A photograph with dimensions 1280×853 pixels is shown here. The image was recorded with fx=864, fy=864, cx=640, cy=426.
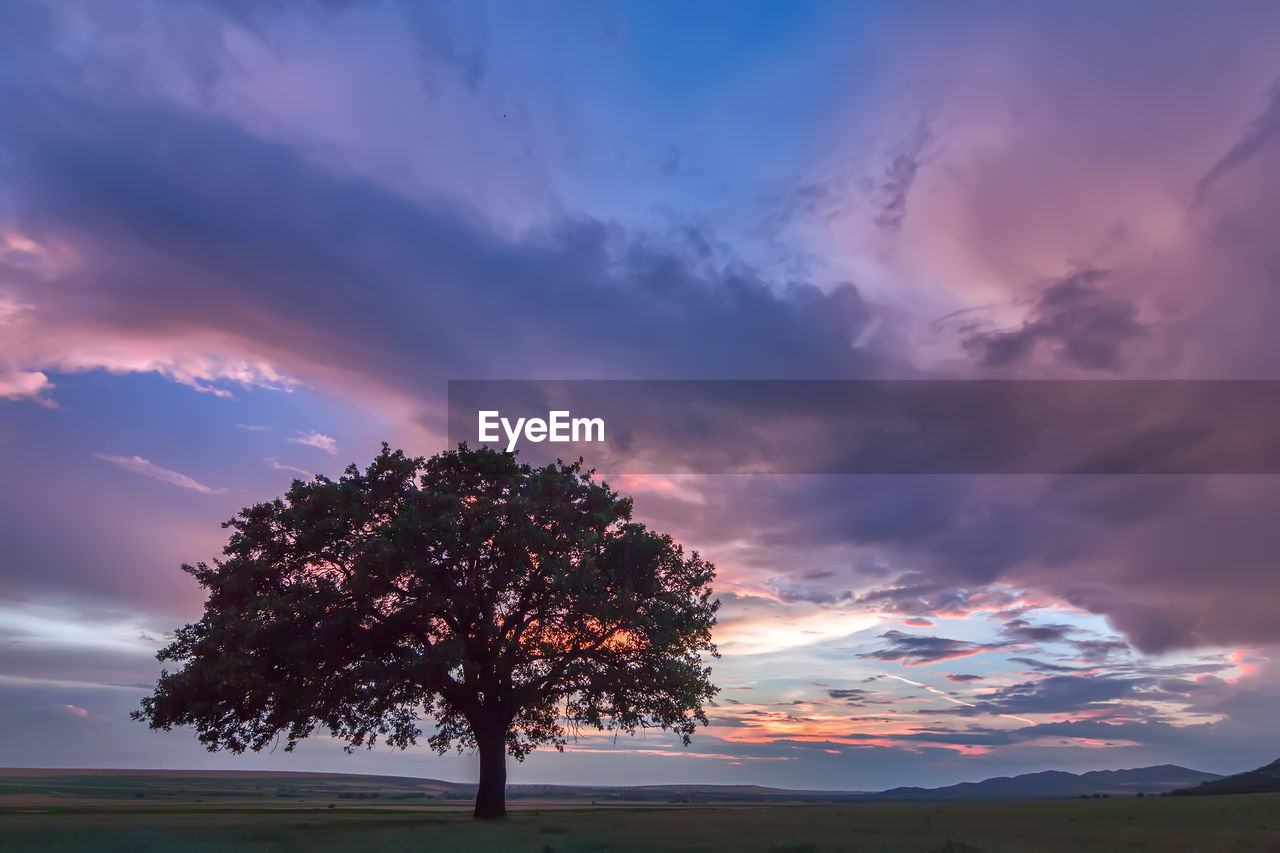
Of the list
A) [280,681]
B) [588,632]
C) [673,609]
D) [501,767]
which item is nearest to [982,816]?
[673,609]

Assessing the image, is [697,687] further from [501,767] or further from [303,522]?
[303,522]

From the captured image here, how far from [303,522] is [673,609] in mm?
19166

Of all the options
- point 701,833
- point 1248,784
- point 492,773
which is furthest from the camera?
point 1248,784

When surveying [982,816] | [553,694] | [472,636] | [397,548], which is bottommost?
[982,816]

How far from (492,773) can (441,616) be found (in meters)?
8.22

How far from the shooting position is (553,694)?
44.7 m

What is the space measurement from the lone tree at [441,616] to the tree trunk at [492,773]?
0.09m

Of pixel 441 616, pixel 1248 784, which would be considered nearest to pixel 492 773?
pixel 441 616

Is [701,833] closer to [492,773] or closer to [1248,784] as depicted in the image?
[492,773]


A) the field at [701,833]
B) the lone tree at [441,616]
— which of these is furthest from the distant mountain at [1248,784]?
the lone tree at [441,616]

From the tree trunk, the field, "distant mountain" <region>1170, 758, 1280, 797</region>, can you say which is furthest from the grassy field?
"distant mountain" <region>1170, 758, 1280, 797</region>

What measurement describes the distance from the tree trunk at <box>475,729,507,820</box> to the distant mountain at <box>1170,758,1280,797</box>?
45.8m

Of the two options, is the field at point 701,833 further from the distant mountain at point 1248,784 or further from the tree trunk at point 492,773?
the distant mountain at point 1248,784

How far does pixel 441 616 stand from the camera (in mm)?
43719
